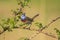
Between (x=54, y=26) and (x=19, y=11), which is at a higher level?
(x=19, y=11)

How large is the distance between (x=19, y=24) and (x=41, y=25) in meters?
0.18

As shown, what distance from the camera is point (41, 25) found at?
55.0 inches

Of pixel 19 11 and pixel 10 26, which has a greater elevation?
pixel 19 11

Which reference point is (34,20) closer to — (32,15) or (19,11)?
(32,15)

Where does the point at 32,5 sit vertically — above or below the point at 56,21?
above

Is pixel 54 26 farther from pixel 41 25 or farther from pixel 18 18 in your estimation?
pixel 18 18

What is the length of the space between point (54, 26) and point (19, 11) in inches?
12.5

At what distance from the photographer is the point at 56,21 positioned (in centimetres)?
140

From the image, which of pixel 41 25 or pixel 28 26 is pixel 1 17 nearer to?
pixel 28 26

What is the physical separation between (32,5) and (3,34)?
0.34m

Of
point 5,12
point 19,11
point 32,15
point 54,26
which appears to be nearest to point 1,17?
point 5,12

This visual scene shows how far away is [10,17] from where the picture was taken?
4.52 ft

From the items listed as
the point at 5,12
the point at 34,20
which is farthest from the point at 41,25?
the point at 5,12

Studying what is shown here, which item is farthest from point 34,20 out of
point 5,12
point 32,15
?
point 5,12
